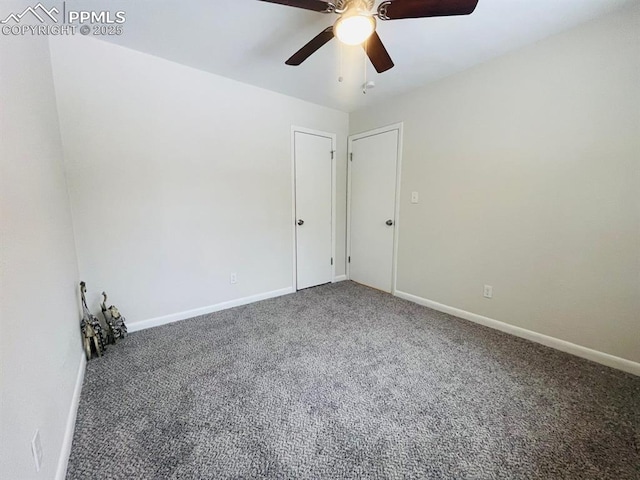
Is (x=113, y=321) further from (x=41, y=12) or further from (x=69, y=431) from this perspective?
(x=41, y=12)

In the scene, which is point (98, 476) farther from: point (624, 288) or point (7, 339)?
point (624, 288)

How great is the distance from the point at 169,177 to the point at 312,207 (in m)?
1.72

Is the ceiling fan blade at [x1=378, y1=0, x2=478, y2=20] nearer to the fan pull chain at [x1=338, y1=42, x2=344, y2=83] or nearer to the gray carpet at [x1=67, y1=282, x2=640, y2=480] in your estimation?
the fan pull chain at [x1=338, y1=42, x2=344, y2=83]

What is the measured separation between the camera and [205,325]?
2547mm

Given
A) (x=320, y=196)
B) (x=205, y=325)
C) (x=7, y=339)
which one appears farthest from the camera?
(x=320, y=196)

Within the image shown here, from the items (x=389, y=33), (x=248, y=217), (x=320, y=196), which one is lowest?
(x=248, y=217)

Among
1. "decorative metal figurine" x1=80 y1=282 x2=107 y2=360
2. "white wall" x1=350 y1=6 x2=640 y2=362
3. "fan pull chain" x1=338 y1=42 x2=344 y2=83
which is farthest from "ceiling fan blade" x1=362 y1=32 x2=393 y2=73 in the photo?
"decorative metal figurine" x1=80 y1=282 x2=107 y2=360

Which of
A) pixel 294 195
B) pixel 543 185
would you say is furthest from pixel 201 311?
pixel 543 185

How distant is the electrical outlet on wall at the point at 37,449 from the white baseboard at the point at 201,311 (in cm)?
163

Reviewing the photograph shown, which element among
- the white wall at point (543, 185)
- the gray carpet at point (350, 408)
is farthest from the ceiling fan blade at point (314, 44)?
the gray carpet at point (350, 408)

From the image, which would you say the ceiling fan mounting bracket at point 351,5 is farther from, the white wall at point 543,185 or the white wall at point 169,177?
the white wall at point 169,177

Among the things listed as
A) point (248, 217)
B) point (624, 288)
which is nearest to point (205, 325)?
point (248, 217)

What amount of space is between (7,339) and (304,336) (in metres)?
1.85

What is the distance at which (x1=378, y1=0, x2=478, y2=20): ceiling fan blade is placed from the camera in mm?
1271
